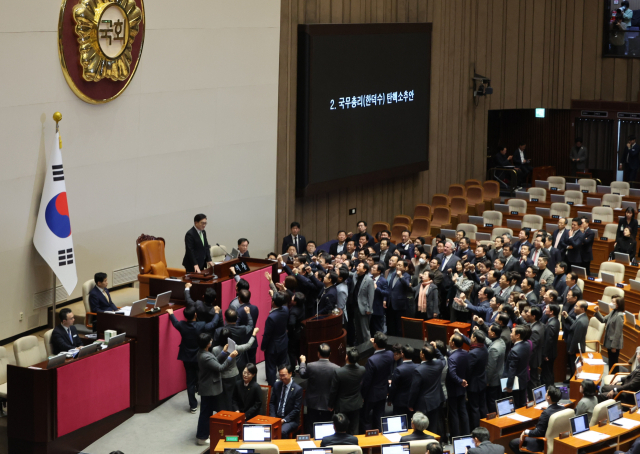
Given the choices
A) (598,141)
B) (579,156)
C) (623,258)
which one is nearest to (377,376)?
(623,258)

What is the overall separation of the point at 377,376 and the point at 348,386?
0.38m

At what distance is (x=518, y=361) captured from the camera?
8.91 metres

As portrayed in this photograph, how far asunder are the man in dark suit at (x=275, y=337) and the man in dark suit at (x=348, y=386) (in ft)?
3.78

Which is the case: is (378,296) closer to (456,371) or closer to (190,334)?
(456,371)

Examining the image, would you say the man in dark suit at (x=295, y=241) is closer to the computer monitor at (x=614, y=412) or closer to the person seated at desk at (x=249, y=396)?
the person seated at desk at (x=249, y=396)

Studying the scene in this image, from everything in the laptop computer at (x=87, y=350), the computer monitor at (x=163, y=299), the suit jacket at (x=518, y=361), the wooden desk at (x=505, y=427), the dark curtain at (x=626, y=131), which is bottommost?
the wooden desk at (x=505, y=427)

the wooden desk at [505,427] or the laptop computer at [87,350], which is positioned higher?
the laptop computer at [87,350]

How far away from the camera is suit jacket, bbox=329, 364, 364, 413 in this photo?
8148 millimetres

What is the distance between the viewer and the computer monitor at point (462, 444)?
7469 mm

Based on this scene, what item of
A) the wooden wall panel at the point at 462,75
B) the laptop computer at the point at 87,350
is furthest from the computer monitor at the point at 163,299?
the wooden wall panel at the point at 462,75

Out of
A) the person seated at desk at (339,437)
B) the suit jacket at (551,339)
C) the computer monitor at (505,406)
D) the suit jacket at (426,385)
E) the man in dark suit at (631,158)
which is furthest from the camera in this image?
the man in dark suit at (631,158)

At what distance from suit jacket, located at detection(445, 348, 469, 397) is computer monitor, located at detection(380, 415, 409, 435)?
0.92 metres

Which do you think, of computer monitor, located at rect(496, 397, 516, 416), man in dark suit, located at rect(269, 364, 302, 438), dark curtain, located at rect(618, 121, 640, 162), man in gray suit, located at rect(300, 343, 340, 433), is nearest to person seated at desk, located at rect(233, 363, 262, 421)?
man in dark suit, located at rect(269, 364, 302, 438)

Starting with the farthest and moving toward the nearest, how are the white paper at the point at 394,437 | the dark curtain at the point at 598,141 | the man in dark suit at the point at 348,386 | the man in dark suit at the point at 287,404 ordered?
the dark curtain at the point at 598,141 < the man in dark suit at the point at 348,386 < the man in dark suit at the point at 287,404 < the white paper at the point at 394,437
